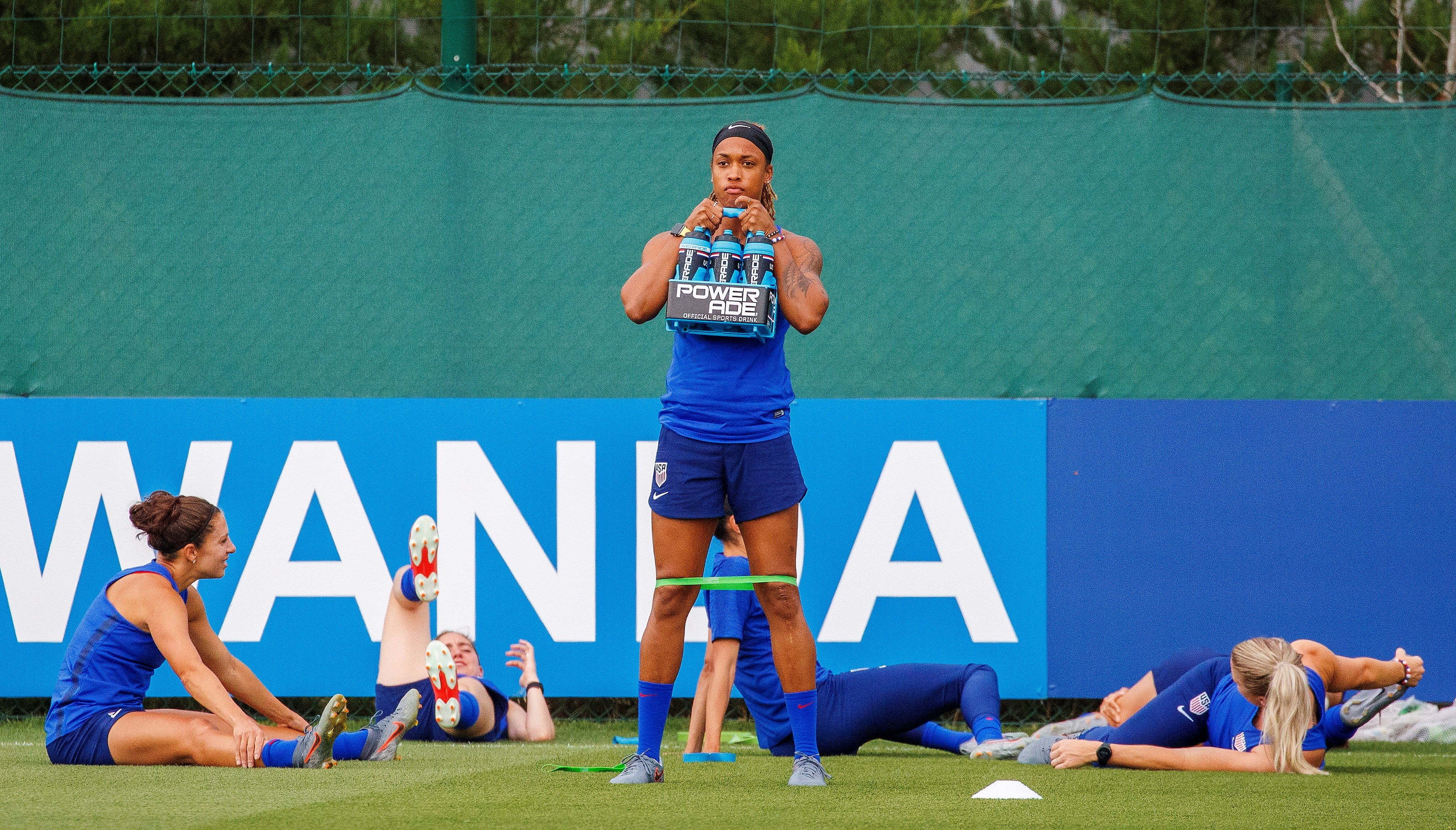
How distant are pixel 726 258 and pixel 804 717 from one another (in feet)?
4.09

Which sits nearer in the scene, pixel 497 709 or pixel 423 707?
pixel 423 707

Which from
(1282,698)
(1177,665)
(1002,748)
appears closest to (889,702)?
(1002,748)

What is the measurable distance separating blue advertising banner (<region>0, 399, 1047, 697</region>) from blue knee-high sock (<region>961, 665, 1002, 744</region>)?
2.72 ft

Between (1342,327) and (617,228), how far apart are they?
10.4 ft

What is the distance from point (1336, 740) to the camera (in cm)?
536

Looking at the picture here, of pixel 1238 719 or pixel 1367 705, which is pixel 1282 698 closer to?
pixel 1238 719

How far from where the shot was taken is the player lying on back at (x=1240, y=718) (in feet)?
15.5

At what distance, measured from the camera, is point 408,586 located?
239 inches

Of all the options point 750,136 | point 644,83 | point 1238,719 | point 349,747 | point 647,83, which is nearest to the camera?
point 750,136

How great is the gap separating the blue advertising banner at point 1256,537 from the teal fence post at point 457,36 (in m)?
3.09

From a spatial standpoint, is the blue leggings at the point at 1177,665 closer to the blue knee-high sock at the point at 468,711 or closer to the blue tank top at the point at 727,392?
the blue tank top at the point at 727,392

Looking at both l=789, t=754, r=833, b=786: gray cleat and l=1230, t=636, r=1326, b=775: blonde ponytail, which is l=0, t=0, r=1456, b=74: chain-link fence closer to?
l=1230, t=636, r=1326, b=775: blonde ponytail

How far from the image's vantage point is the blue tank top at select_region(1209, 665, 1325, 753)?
4.79 metres

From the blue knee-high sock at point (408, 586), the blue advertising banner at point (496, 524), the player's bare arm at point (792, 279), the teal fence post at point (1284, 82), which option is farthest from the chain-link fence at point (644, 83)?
the player's bare arm at point (792, 279)
